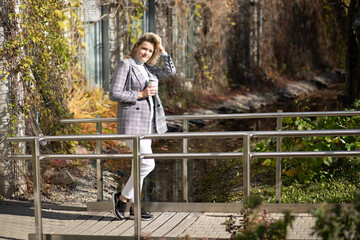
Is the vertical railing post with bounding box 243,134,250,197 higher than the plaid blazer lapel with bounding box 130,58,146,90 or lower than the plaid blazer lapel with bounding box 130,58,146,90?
lower

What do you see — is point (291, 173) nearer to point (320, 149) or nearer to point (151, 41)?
point (320, 149)

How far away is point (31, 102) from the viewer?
284 inches

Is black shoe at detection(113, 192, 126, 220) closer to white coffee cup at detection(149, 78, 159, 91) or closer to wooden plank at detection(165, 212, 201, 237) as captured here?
wooden plank at detection(165, 212, 201, 237)

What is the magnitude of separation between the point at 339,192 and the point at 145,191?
2687 mm

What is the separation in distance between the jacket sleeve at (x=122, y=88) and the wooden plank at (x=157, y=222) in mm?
1041

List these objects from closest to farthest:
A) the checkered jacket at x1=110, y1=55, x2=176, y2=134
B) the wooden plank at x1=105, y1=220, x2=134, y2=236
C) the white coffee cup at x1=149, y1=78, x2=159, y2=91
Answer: the wooden plank at x1=105, y1=220, x2=134, y2=236
the checkered jacket at x1=110, y1=55, x2=176, y2=134
the white coffee cup at x1=149, y1=78, x2=159, y2=91

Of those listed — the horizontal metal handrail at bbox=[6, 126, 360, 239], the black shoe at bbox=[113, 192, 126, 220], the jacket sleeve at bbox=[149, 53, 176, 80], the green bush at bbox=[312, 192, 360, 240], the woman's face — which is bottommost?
the black shoe at bbox=[113, 192, 126, 220]

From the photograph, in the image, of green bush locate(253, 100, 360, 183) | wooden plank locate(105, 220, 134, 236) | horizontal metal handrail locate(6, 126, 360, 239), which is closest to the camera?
horizontal metal handrail locate(6, 126, 360, 239)

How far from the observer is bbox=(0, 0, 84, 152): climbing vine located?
6914 mm

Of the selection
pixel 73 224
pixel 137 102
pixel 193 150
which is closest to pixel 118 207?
pixel 73 224

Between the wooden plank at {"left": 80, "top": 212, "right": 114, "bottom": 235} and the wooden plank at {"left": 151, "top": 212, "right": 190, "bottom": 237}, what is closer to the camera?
the wooden plank at {"left": 151, "top": 212, "right": 190, "bottom": 237}

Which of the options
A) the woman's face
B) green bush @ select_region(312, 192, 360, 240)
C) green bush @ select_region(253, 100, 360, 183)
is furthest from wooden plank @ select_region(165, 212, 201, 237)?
green bush @ select_region(312, 192, 360, 240)

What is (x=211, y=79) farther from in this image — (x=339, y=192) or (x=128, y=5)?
(x=339, y=192)

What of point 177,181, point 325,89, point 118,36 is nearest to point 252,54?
point 325,89
